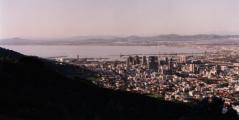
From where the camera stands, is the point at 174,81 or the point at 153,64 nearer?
the point at 174,81

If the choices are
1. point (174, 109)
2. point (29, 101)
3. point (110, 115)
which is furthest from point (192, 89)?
point (29, 101)

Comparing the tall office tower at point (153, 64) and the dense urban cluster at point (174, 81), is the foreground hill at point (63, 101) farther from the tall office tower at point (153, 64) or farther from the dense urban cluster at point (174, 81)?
the tall office tower at point (153, 64)

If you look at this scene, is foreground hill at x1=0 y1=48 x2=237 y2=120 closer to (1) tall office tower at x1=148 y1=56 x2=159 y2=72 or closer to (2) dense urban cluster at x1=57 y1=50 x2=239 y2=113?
(2) dense urban cluster at x1=57 y1=50 x2=239 y2=113

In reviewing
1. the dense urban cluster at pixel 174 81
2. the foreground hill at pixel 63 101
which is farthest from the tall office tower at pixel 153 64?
the foreground hill at pixel 63 101

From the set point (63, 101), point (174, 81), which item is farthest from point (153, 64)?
point (63, 101)

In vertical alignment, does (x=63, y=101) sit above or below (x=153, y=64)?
above

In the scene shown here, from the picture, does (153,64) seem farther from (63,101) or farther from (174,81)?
(63,101)

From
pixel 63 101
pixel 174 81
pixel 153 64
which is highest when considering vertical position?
pixel 63 101

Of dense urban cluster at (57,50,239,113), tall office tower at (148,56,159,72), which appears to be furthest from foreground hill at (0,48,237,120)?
tall office tower at (148,56,159,72)

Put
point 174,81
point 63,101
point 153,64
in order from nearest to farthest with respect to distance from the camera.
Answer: point 63,101 < point 174,81 < point 153,64
